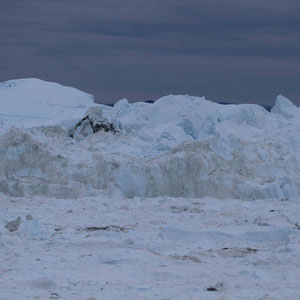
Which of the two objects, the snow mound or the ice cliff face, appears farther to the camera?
the snow mound

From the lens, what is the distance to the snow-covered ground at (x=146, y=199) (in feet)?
29.3

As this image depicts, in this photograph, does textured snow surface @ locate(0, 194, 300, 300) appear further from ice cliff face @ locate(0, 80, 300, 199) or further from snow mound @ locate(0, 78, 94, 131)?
snow mound @ locate(0, 78, 94, 131)

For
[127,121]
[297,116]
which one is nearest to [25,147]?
[127,121]

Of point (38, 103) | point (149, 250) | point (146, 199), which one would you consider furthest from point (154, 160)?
point (38, 103)

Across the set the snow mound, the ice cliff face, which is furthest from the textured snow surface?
the snow mound

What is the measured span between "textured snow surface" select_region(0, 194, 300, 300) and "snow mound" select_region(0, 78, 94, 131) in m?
11.2

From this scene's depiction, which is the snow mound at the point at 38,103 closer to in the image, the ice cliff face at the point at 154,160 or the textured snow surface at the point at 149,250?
the ice cliff face at the point at 154,160

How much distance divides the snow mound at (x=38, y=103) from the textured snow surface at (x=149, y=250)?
1119 centimetres

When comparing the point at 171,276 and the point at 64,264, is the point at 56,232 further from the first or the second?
the point at 171,276

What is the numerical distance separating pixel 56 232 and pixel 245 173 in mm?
9063

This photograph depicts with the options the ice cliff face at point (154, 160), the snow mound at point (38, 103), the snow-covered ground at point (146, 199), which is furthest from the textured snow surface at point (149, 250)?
the snow mound at point (38, 103)

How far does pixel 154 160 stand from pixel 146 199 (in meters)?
2.90

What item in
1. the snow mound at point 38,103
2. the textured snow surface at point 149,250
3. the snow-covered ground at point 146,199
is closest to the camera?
the textured snow surface at point 149,250

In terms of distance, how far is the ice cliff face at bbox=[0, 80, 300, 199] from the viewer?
19062 millimetres
